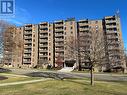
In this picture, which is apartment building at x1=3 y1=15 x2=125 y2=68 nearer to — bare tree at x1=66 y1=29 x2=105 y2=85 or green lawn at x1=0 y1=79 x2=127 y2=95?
bare tree at x1=66 y1=29 x2=105 y2=85

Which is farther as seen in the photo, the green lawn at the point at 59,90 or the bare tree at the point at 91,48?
the bare tree at the point at 91,48

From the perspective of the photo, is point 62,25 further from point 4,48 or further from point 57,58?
point 4,48

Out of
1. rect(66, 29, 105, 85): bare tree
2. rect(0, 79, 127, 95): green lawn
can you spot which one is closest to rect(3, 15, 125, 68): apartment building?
rect(66, 29, 105, 85): bare tree

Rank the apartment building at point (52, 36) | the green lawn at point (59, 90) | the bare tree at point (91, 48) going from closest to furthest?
the green lawn at point (59, 90) → the bare tree at point (91, 48) → the apartment building at point (52, 36)

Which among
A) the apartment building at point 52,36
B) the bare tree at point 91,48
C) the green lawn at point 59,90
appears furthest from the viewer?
the apartment building at point 52,36

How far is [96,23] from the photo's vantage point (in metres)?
86.6

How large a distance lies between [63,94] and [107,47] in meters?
9.85

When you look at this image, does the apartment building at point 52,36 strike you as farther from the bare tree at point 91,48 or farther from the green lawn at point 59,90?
the green lawn at point 59,90

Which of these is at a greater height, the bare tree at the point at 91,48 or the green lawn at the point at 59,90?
the bare tree at the point at 91,48

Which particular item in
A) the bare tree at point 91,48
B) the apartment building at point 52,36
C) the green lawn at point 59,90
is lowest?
the green lawn at point 59,90

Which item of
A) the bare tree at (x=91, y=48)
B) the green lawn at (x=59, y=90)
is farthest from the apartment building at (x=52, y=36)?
the green lawn at (x=59, y=90)

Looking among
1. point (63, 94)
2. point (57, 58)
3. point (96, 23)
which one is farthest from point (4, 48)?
point (96, 23)

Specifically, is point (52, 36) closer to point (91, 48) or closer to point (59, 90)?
point (91, 48)

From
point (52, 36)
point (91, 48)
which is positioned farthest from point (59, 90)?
point (52, 36)
